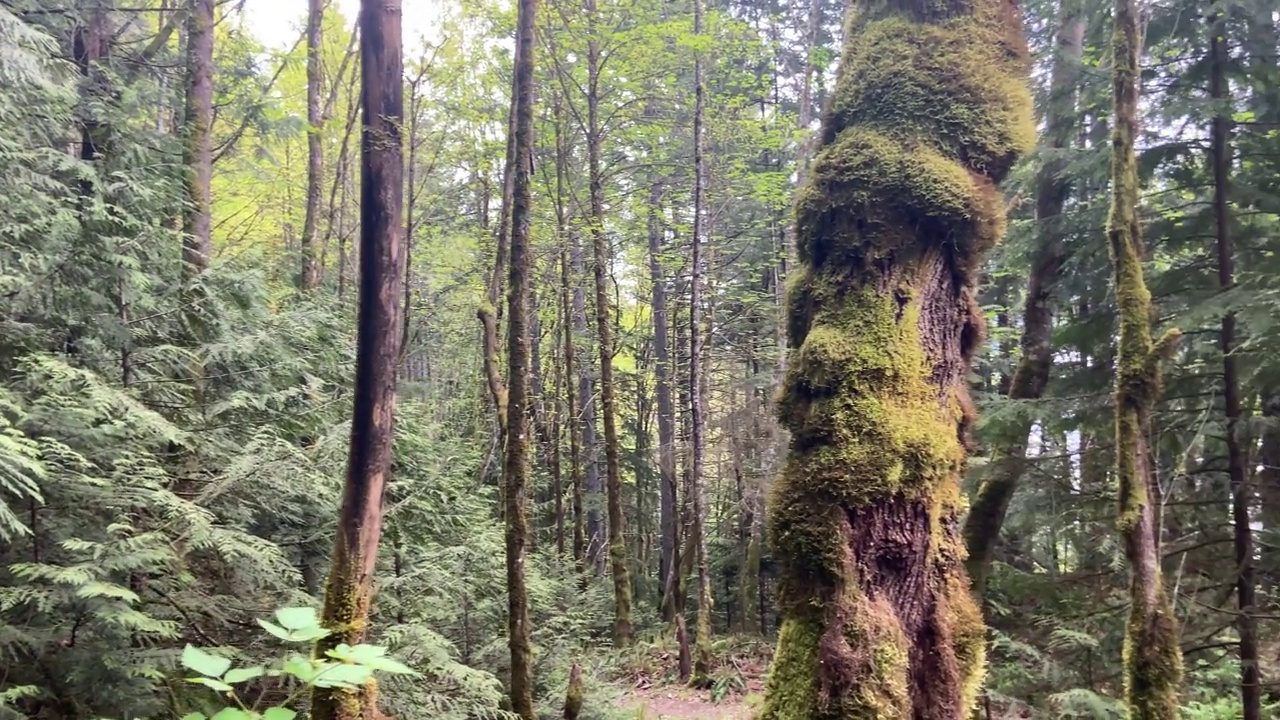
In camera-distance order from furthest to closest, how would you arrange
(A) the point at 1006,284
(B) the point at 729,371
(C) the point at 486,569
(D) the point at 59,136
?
1. (B) the point at 729,371
2. (A) the point at 1006,284
3. (C) the point at 486,569
4. (D) the point at 59,136

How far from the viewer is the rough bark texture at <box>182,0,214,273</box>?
7.35 m

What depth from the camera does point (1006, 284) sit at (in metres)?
13.6

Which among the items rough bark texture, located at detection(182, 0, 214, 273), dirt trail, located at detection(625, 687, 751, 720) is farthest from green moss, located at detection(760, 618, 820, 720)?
dirt trail, located at detection(625, 687, 751, 720)

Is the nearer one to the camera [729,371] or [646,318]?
[729,371]

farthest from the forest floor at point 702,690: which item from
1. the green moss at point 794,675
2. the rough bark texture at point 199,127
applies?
the rough bark texture at point 199,127

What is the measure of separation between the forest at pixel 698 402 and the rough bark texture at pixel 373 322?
0.02 m

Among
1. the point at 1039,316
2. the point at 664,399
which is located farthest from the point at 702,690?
the point at 664,399

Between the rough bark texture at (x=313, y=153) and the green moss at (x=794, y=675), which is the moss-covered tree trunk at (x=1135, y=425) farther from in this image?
Result: the rough bark texture at (x=313, y=153)

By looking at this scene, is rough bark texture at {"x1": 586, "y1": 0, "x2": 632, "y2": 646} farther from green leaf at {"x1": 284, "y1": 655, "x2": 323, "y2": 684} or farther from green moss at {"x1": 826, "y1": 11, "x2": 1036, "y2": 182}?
green leaf at {"x1": 284, "y1": 655, "x2": 323, "y2": 684}

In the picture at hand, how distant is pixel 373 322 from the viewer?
4.46 meters

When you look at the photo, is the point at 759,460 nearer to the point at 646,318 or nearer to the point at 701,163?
the point at 701,163

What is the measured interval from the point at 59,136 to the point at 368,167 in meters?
4.05

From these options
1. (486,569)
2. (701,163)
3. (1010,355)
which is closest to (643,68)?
(701,163)

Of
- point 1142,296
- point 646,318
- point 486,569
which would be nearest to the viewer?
point 1142,296
